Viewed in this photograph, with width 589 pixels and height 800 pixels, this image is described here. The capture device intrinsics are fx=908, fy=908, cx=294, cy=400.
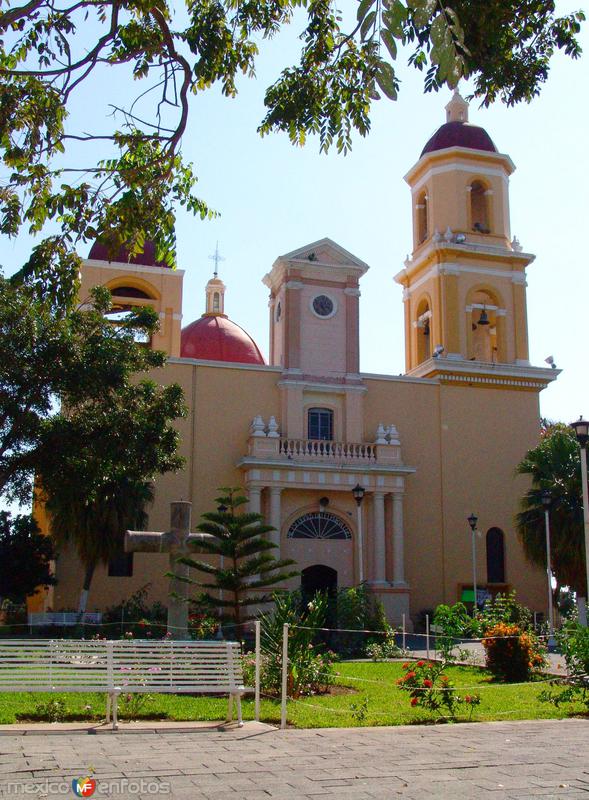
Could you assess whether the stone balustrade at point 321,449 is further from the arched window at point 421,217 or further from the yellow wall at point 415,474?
the arched window at point 421,217

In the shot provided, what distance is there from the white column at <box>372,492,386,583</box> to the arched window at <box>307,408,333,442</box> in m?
2.70

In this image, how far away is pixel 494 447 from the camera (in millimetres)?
31422

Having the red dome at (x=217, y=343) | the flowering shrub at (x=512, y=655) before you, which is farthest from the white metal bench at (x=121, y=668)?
the red dome at (x=217, y=343)

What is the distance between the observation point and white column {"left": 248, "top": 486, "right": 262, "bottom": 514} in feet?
90.7

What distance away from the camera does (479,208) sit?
35062 millimetres

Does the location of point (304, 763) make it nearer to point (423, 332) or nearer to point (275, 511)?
point (275, 511)

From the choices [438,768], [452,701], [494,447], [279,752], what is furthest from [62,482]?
[494,447]

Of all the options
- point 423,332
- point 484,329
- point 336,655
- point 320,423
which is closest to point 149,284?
point 320,423

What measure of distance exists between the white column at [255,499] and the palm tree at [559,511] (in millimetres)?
7835

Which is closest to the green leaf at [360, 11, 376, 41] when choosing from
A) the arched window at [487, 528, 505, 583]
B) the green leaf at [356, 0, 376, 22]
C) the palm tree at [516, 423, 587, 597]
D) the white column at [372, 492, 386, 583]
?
the green leaf at [356, 0, 376, 22]

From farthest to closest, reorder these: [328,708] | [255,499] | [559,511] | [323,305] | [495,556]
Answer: [323,305], [495,556], [255,499], [559,511], [328,708]

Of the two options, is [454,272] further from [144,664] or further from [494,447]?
[144,664]

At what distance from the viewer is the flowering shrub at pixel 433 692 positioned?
10.5m

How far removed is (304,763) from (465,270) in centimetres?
2717
